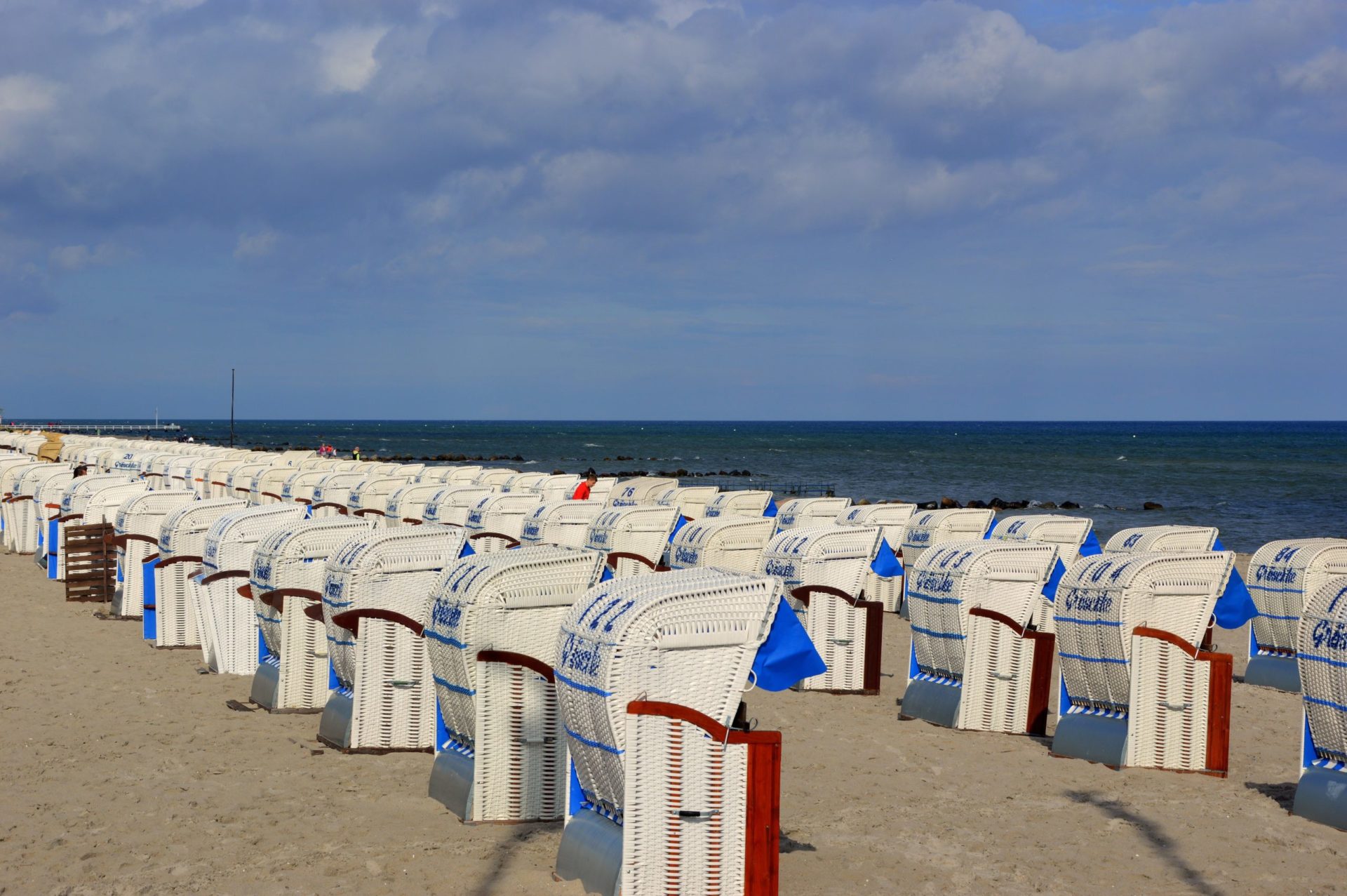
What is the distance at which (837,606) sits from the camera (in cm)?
1302

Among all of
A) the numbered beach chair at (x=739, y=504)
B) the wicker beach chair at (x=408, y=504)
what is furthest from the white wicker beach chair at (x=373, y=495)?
the numbered beach chair at (x=739, y=504)

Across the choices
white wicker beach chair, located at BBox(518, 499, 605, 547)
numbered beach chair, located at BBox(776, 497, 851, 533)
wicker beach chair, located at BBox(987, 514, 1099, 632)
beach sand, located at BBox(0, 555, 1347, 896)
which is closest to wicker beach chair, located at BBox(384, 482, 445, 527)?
white wicker beach chair, located at BBox(518, 499, 605, 547)

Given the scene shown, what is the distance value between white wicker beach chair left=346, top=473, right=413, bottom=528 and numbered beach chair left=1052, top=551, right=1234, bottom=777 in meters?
15.1

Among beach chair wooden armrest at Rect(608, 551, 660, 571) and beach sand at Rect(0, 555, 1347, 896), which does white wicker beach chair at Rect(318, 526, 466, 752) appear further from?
beach chair wooden armrest at Rect(608, 551, 660, 571)

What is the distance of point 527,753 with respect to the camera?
312 inches

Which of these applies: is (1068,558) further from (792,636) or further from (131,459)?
(131,459)

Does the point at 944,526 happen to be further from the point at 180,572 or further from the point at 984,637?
the point at 180,572

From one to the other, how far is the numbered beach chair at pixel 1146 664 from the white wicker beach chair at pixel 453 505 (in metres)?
11.6

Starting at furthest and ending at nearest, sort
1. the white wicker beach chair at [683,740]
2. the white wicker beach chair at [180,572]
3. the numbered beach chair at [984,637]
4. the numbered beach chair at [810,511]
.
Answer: the numbered beach chair at [810,511]
the white wicker beach chair at [180,572]
the numbered beach chair at [984,637]
the white wicker beach chair at [683,740]

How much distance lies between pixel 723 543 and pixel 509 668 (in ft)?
24.9

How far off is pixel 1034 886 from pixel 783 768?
9.21 feet

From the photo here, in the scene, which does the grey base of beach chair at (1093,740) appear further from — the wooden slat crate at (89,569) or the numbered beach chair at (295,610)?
the wooden slat crate at (89,569)

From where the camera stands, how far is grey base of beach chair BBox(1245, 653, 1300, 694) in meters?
13.8

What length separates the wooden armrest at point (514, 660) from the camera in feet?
25.2
